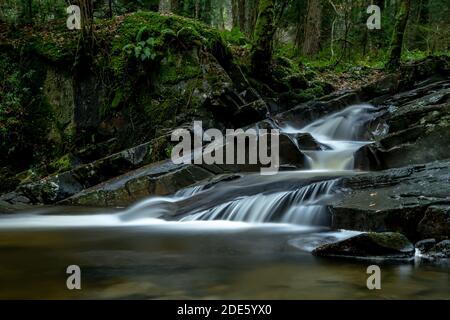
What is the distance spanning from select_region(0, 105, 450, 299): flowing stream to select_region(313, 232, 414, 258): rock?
195mm

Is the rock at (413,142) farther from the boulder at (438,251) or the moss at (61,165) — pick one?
the moss at (61,165)

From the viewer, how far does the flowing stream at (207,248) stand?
11.6 feet

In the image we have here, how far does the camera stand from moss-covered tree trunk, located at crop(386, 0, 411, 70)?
14.0 m

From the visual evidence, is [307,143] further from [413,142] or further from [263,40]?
[263,40]

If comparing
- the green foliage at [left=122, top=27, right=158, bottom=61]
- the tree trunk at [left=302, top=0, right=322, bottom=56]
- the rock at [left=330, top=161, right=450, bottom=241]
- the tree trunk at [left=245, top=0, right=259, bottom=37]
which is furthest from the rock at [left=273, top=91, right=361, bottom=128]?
the tree trunk at [left=245, top=0, right=259, bottom=37]

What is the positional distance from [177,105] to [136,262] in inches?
297

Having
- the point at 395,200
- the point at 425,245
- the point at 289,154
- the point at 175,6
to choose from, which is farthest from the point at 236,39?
the point at 425,245

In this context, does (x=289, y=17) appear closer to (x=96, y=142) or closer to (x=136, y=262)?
(x=96, y=142)

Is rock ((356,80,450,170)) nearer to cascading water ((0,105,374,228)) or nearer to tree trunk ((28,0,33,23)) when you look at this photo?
cascading water ((0,105,374,228))

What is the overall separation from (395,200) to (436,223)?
0.76 m

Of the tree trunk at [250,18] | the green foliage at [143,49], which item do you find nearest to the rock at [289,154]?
the green foliage at [143,49]

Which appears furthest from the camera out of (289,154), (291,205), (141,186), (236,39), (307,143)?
(236,39)

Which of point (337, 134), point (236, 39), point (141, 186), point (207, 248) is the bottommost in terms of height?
point (207, 248)

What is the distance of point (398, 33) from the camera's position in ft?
47.0
